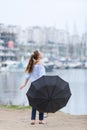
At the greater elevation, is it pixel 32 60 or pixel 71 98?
pixel 32 60

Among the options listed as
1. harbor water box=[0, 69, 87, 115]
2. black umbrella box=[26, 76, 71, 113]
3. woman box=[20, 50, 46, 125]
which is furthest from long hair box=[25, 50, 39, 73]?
harbor water box=[0, 69, 87, 115]

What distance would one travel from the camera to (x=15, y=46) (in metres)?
126

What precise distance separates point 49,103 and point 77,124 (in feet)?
2.56

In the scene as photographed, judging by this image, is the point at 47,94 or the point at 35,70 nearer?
the point at 47,94

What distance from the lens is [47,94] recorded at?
8797 mm

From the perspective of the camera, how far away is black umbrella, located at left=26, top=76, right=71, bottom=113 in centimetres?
876

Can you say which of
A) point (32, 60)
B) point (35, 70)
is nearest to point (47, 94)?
point (35, 70)

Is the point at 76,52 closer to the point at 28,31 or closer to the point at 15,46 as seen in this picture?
the point at 15,46

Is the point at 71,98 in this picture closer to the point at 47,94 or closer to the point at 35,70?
the point at 35,70

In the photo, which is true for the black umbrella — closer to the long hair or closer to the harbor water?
the long hair

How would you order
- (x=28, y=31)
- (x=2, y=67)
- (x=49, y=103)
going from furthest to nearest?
1. (x=28, y=31)
2. (x=2, y=67)
3. (x=49, y=103)

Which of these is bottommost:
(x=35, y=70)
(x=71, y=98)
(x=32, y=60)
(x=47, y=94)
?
(x=71, y=98)

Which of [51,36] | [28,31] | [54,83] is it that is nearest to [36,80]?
[54,83]

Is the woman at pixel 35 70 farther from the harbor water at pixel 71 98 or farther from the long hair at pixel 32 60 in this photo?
the harbor water at pixel 71 98
